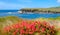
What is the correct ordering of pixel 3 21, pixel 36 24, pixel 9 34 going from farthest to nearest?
pixel 3 21
pixel 36 24
pixel 9 34

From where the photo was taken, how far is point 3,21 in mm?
10602

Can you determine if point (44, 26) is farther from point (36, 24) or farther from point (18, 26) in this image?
point (18, 26)

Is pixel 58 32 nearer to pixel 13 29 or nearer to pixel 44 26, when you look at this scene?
pixel 44 26

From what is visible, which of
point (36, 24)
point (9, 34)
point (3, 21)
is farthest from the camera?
Result: point (3, 21)

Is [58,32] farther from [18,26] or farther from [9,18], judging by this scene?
[9,18]

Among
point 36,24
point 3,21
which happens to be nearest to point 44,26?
point 36,24

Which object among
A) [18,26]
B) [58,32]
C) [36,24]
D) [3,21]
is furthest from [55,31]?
[3,21]

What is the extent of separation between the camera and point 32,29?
29.8ft

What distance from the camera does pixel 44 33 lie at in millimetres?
9141

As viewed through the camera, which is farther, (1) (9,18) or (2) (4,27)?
(1) (9,18)

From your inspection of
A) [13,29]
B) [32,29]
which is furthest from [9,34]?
[32,29]

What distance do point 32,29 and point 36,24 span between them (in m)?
0.49

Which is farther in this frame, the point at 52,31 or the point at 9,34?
the point at 52,31

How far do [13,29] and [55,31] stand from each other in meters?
1.88
